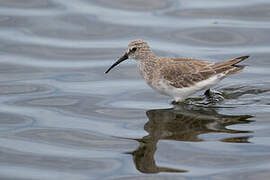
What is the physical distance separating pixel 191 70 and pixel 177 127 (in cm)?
177

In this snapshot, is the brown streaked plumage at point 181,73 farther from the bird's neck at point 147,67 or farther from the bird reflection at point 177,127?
the bird reflection at point 177,127

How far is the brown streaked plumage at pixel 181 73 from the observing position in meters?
11.6

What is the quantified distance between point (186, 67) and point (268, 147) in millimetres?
3087

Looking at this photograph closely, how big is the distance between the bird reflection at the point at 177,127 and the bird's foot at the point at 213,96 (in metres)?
0.44

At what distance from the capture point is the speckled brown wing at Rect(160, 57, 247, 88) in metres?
11.6

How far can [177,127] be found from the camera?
10.6 meters

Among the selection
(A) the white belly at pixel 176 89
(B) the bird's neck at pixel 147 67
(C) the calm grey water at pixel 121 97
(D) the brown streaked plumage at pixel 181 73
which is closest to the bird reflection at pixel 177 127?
(C) the calm grey water at pixel 121 97

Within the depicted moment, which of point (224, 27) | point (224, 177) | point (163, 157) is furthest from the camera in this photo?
point (224, 27)

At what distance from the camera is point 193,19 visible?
673 inches

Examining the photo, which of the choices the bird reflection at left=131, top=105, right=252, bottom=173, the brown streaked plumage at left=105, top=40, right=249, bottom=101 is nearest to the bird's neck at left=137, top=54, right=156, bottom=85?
the brown streaked plumage at left=105, top=40, right=249, bottom=101

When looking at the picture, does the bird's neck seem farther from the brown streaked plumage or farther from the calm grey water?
the calm grey water

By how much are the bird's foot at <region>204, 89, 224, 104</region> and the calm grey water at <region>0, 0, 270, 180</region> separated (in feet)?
0.57

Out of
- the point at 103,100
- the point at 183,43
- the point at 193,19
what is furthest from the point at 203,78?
the point at 193,19

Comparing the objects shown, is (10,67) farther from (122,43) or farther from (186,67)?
(186,67)
